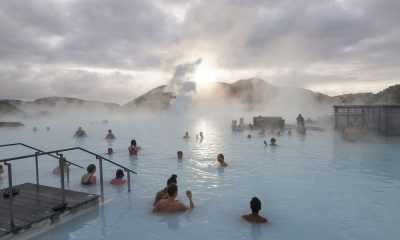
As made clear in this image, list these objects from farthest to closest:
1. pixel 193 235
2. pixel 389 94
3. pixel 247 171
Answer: pixel 389 94 → pixel 247 171 → pixel 193 235

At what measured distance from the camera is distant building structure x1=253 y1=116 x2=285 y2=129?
34.2 metres

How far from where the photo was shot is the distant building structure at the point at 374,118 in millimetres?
25688

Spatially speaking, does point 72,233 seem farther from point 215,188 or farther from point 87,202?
point 215,188

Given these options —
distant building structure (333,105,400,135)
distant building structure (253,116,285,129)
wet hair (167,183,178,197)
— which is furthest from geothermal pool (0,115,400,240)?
distant building structure (253,116,285,129)

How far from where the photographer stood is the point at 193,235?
7262mm

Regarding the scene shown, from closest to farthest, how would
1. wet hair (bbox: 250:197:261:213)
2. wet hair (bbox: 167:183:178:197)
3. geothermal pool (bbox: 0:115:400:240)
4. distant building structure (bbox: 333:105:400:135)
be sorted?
geothermal pool (bbox: 0:115:400:240) → wet hair (bbox: 250:197:261:213) → wet hair (bbox: 167:183:178:197) → distant building structure (bbox: 333:105:400:135)

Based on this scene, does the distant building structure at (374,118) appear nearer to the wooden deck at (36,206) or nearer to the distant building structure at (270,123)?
the distant building structure at (270,123)

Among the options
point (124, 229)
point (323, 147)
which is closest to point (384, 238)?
point (124, 229)

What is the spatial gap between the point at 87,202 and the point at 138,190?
2681 millimetres

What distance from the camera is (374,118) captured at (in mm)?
27500

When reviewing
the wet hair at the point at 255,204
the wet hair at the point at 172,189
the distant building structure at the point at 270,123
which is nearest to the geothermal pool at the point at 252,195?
the wet hair at the point at 255,204

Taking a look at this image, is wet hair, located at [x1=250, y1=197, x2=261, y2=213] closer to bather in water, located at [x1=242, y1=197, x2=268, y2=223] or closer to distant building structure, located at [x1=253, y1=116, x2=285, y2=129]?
bather in water, located at [x1=242, y1=197, x2=268, y2=223]

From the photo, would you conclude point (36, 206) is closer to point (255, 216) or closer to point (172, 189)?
point (172, 189)

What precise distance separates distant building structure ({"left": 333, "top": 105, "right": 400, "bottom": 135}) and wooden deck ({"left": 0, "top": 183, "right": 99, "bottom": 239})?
2463 cm
